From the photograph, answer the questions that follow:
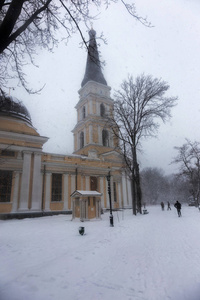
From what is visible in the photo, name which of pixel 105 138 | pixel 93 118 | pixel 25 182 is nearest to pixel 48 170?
pixel 25 182

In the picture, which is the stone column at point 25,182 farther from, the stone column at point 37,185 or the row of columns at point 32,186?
the stone column at point 37,185

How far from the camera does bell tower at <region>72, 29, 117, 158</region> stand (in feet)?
102

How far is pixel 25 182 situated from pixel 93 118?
56.5 feet

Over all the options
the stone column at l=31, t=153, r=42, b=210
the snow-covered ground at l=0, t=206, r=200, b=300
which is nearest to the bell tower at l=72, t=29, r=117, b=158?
the stone column at l=31, t=153, r=42, b=210

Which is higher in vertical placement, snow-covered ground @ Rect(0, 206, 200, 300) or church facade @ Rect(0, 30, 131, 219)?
church facade @ Rect(0, 30, 131, 219)

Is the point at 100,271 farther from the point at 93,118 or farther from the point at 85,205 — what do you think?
the point at 93,118

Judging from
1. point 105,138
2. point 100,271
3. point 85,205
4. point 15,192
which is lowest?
point 100,271

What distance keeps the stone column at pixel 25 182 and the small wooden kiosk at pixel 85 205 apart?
6171 mm

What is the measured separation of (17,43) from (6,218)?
16.0m

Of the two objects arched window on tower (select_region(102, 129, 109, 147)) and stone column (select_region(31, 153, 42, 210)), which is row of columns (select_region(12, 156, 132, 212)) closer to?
stone column (select_region(31, 153, 42, 210))

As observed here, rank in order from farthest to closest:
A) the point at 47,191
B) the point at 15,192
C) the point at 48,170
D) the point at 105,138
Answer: the point at 105,138 < the point at 48,170 < the point at 47,191 < the point at 15,192

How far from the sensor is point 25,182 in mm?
18656

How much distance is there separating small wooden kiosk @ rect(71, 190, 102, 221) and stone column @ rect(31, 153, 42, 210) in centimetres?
568

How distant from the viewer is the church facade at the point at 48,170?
18203 millimetres
